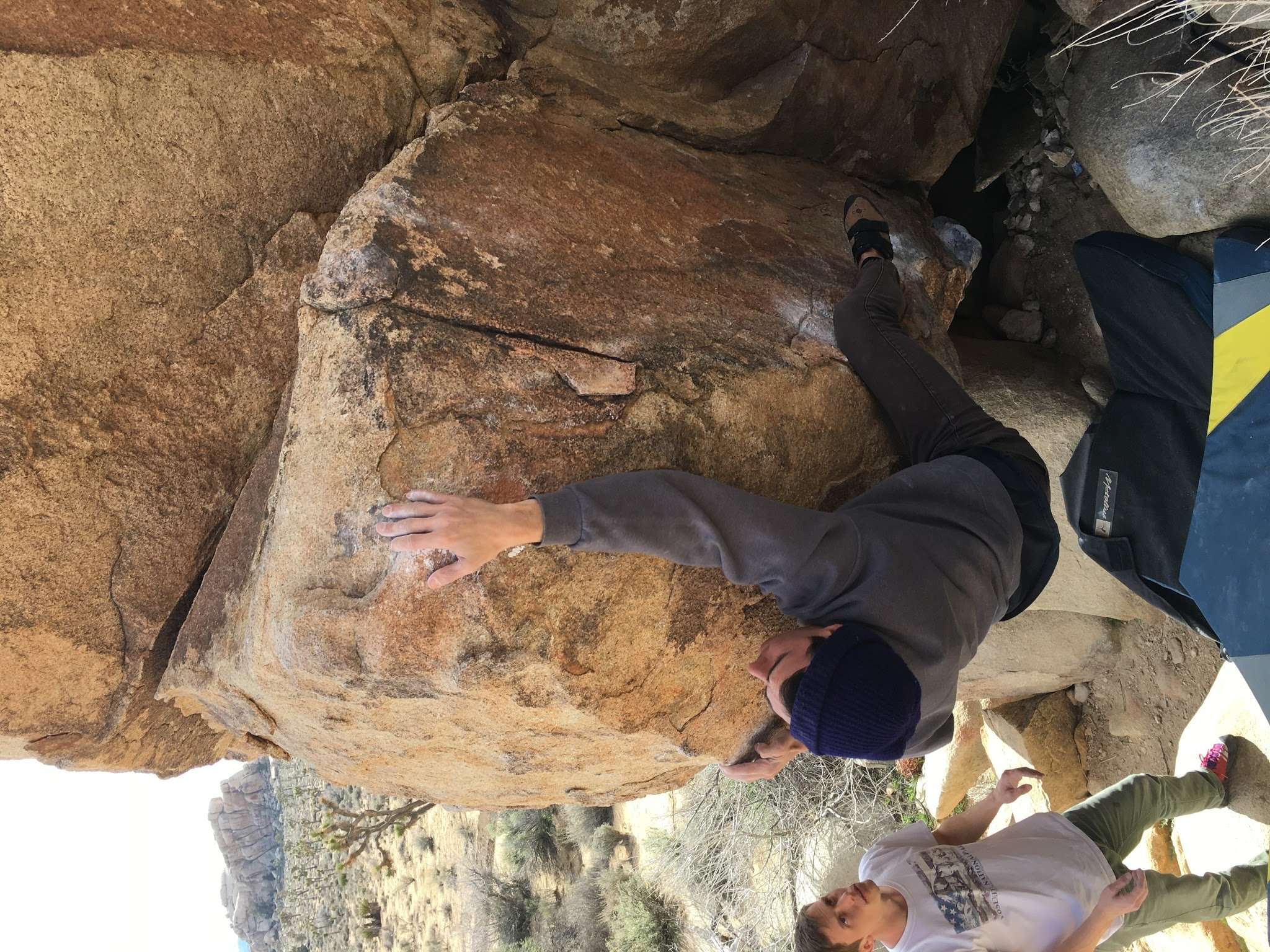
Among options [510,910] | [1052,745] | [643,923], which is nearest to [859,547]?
[1052,745]

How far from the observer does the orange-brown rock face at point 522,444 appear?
178 centimetres

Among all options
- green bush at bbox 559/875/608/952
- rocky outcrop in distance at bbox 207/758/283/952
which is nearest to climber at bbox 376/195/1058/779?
green bush at bbox 559/875/608/952

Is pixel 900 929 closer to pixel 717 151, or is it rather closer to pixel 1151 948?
pixel 1151 948

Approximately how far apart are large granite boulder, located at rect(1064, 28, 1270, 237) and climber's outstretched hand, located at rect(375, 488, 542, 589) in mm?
1978

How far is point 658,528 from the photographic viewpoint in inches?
64.1

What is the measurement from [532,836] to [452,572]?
7.40m

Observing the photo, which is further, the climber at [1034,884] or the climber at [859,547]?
the climber at [1034,884]

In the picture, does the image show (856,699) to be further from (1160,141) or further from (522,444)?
(1160,141)

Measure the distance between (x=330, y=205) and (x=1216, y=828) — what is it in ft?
11.2

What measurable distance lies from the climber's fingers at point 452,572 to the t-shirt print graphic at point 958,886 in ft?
5.24

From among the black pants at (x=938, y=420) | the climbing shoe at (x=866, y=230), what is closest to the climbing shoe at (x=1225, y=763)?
the black pants at (x=938, y=420)

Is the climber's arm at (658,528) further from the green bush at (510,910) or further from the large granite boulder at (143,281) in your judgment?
the green bush at (510,910)

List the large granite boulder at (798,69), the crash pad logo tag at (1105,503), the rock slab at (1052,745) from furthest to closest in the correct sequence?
the rock slab at (1052,745) → the crash pad logo tag at (1105,503) → the large granite boulder at (798,69)

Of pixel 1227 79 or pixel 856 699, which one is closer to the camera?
pixel 856 699
